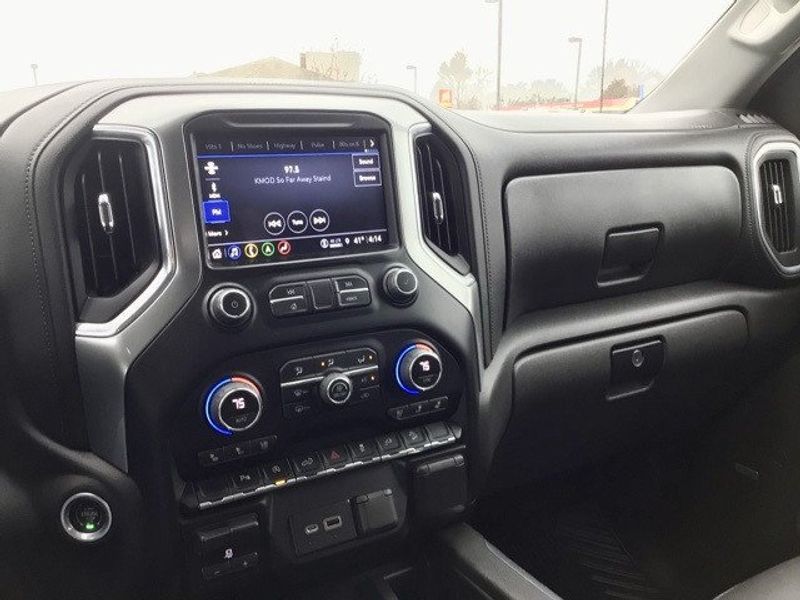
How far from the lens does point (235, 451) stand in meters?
1.01

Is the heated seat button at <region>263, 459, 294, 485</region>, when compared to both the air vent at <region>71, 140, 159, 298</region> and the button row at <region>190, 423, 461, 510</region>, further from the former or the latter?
the air vent at <region>71, 140, 159, 298</region>

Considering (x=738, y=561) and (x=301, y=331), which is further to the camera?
(x=738, y=561)

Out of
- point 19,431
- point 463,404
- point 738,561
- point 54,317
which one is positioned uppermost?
point 54,317

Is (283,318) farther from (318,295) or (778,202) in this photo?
(778,202)

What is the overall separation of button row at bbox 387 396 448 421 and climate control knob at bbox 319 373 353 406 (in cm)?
11

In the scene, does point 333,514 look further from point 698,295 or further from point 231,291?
point 698,295

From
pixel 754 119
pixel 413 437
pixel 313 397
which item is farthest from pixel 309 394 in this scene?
pixel 754 119

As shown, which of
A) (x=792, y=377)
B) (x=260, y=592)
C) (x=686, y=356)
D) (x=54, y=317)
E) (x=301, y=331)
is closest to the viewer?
(x=54, y=317)

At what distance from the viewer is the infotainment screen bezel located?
3.18ft

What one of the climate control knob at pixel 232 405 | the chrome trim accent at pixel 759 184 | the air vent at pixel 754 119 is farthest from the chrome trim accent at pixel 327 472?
the air vent at pixel 754 119

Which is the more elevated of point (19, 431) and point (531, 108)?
point (531, 108)

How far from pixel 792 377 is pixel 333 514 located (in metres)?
1.27

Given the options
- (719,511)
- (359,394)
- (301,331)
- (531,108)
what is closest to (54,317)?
(301,331)

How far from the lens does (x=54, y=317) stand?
908 millimetres
